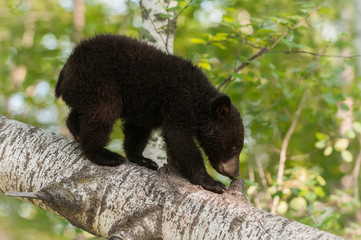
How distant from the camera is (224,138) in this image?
4.36 metres

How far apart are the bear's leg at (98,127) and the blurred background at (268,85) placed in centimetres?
145

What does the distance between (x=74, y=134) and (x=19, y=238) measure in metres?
5.80

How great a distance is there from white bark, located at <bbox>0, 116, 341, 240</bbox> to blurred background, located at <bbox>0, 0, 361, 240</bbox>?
1.23m

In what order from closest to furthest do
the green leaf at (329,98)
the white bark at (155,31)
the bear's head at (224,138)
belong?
the bear's head at (224,138) < the white bark at (155,31) < the green leaf at (329,98)

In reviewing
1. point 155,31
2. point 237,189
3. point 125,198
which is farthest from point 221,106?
point 125,198

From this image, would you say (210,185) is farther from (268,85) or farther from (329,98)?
(268,85)

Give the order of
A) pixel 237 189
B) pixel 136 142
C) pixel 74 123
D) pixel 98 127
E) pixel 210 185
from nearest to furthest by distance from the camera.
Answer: pixel 237 189
pixel 210 185
pixel 98 127
pixel 74 123
pixel 136 142

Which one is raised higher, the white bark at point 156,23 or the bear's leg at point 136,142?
the white bark at point 156,23

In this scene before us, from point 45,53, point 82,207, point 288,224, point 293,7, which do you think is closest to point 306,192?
point 288,224

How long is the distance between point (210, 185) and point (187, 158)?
0.40 meters

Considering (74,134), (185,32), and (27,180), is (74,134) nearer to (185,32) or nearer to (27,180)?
(27,180)

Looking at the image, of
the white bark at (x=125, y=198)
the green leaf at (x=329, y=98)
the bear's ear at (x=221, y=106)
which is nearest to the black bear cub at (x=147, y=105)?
the bear's ear at (x=221, y=106)

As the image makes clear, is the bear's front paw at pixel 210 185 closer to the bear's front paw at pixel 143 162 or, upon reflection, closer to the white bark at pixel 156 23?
the bear's front paw at pixel 143 162

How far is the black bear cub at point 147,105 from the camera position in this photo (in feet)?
12.5
